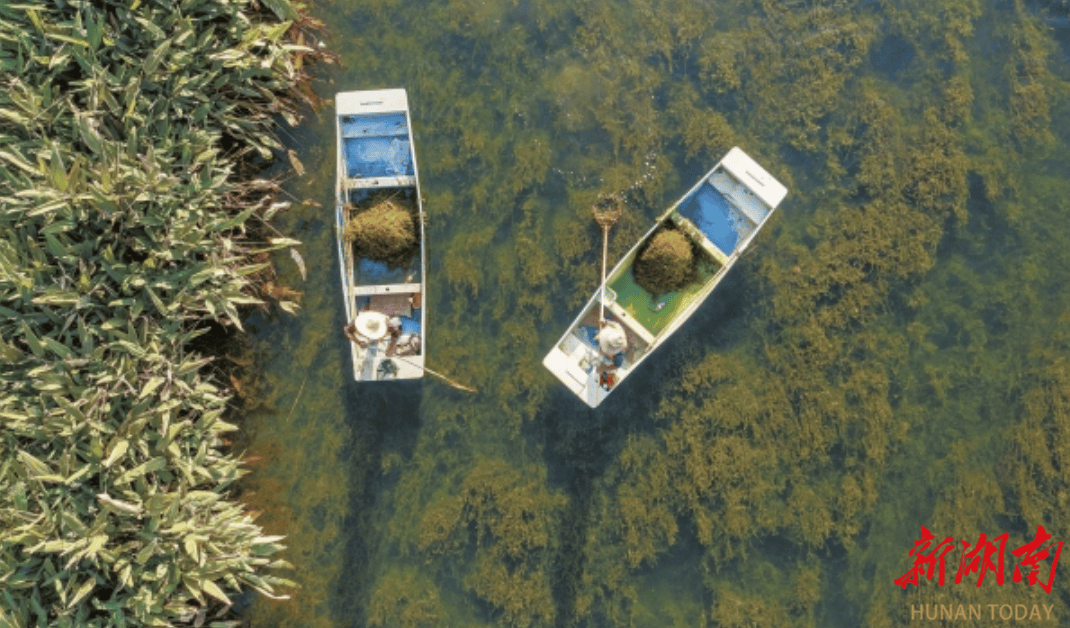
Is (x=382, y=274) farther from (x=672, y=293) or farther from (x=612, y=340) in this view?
(x=672, y=293)

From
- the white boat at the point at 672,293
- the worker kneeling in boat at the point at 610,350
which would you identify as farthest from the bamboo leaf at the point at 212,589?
the worker kneeling in boat at the point at 610,350

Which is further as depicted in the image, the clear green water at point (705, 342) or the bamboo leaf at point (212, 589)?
the clear green water at point (705, 342)

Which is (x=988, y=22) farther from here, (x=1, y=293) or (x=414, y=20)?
(x=1, y=293)

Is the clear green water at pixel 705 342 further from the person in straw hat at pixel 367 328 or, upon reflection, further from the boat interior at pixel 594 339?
the person in straw hat at pixel 367 328

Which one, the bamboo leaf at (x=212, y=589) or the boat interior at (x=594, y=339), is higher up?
the boat interior at (x=594, y=339)

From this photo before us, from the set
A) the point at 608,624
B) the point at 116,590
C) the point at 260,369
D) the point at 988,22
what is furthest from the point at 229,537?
the point at 988,22

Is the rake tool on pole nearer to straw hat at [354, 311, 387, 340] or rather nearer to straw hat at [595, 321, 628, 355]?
straw hat at [595, 321, 628, 355]
